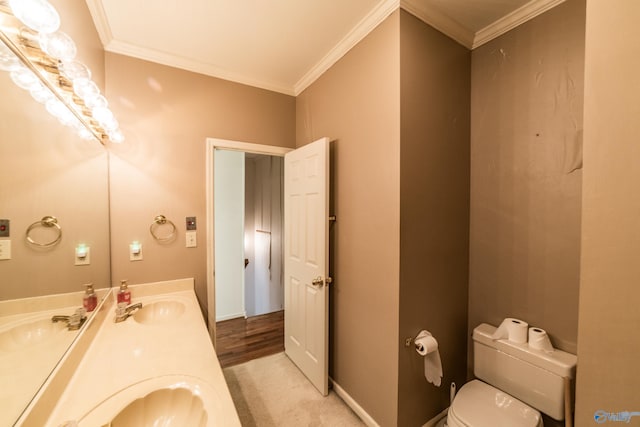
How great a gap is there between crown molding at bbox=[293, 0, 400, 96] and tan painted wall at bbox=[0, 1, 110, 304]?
1.46 meters

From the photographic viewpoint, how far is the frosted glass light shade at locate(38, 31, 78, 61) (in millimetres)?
759

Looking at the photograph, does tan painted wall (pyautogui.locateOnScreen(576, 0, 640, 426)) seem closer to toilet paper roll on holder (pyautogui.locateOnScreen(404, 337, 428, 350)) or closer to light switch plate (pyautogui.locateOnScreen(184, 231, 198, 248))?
toilet paper roll on holder (pyautogui.locateOnScreen(404, 337, 428, 350))

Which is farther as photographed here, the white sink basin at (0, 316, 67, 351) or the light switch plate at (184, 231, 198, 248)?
the light switch plate at (184, 231, 198, 248)

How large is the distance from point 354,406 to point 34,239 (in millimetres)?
1964

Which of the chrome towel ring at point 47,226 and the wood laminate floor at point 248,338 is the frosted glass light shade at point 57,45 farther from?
the wood laminate floor at point 248,338

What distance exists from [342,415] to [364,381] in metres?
0.31

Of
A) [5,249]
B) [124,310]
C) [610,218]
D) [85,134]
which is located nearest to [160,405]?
[5,249]

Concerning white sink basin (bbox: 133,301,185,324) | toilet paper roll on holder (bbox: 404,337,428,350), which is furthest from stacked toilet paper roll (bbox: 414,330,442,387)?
white sink basin (bbox: 133,301,185,324)

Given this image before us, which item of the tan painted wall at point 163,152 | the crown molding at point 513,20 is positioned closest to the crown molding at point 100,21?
the tan painted wall at point 163,152

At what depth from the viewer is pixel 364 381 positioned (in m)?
1.64

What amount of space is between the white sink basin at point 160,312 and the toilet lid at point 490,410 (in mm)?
1787

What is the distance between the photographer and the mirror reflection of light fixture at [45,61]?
66 cm

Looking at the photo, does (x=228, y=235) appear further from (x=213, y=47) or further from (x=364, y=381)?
(x=364, y=381)

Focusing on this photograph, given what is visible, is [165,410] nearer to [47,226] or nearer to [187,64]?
[47,226]
